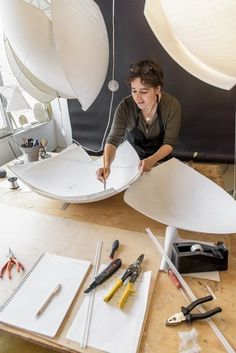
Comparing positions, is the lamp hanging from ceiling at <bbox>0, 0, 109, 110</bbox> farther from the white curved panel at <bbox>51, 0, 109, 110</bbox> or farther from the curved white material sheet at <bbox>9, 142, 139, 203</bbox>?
the curved white material sheet at <bbox>9, 142, 139, 203</bbox>

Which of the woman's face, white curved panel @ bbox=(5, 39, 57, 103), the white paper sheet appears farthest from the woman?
the white paper sheet

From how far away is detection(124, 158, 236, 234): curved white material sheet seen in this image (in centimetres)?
87

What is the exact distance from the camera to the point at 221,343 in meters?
0.53

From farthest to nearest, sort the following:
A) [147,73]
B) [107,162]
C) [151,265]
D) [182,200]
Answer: [107,162]
[147,73]
[182,200]
[151,265]

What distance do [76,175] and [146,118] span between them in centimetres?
47

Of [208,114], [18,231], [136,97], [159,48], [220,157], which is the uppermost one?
[159,48]

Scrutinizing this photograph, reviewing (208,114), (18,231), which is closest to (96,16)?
(18,231)

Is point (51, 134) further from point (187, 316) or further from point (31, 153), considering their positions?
point (187, 316)

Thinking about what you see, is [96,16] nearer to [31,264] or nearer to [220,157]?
[31,264]

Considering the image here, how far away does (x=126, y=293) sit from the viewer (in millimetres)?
630

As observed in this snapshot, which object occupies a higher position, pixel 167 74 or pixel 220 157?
pixel 167 74

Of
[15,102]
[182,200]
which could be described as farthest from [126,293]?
[15,102]

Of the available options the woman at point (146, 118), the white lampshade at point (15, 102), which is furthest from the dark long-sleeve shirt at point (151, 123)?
the white lampshade at point (15, 102)

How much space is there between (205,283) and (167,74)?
4.57 feet
